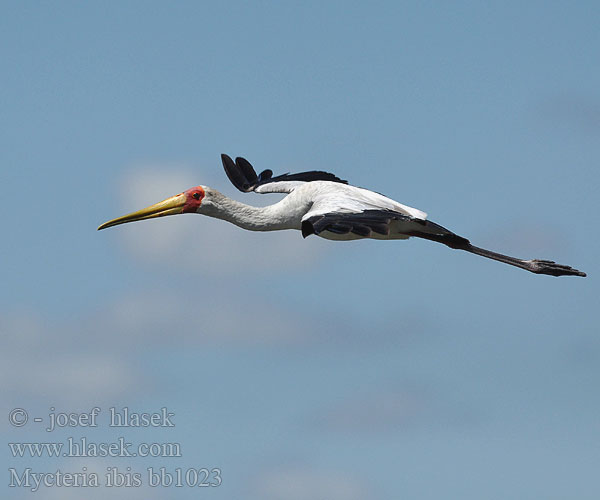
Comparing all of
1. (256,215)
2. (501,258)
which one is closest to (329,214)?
(256,215)

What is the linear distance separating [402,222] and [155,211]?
4.99 metres

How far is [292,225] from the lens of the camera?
25438 mm

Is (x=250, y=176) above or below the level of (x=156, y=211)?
above

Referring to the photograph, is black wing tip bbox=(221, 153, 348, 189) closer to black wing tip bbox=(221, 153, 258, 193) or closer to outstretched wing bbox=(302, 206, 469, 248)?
black wing tip bbox=(221, 153, 258, 193)

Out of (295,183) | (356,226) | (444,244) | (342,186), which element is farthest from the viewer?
(295,183)

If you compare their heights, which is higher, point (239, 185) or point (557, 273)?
point (239, 185)

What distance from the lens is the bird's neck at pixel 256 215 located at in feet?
82.9

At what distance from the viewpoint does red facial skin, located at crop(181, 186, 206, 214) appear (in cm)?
2564

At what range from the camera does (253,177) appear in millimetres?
30078

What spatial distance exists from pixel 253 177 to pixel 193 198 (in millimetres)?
4552

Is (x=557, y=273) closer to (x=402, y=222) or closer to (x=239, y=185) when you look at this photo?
(x=402, y=222)

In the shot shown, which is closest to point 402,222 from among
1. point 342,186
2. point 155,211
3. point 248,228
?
point 342,186

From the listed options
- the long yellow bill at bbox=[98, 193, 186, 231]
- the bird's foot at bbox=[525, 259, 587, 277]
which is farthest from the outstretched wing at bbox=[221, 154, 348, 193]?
the bird's foot at bbox=[525, 259, 587, 277]

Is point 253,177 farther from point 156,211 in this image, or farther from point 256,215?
point 256,215
